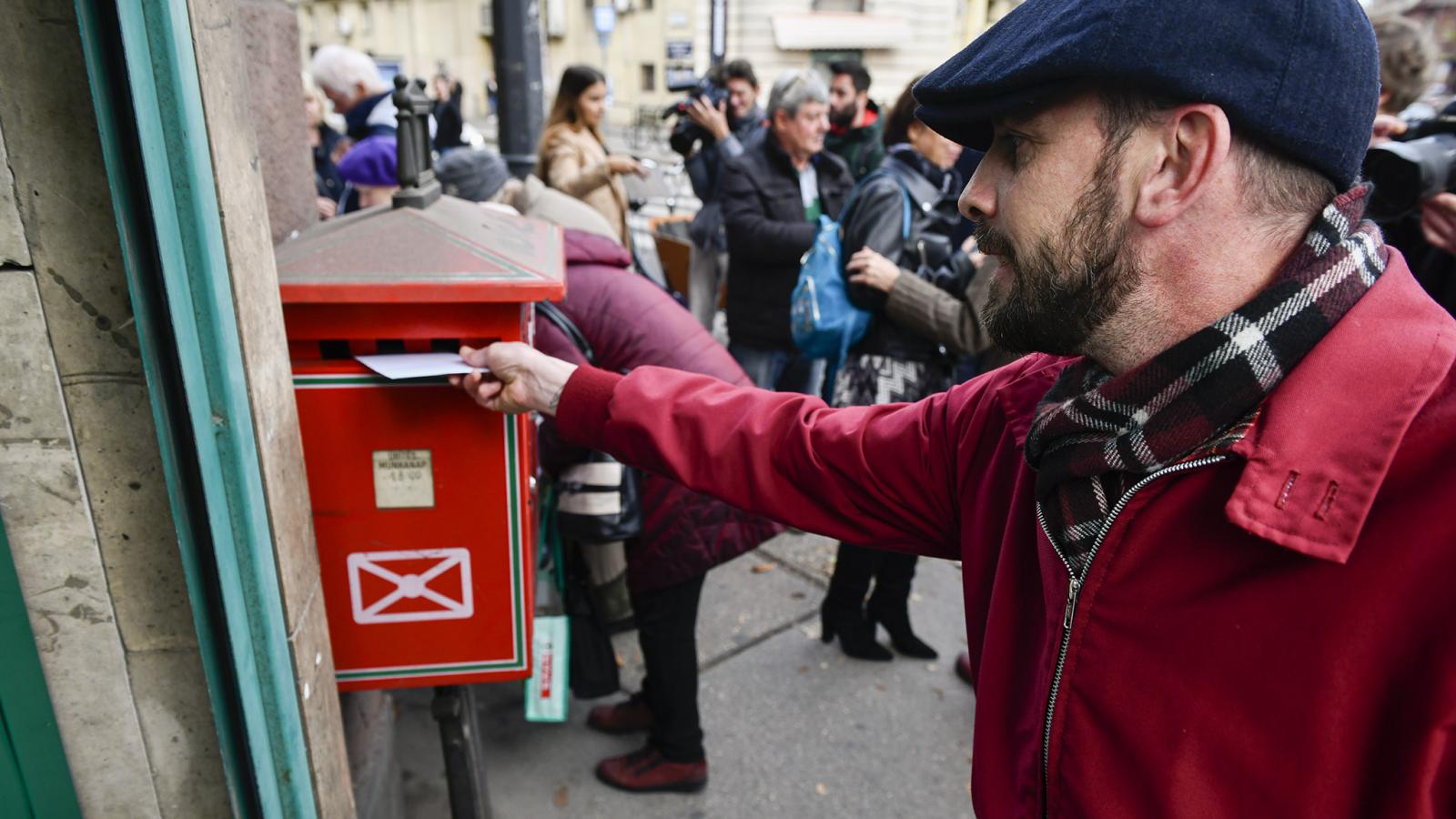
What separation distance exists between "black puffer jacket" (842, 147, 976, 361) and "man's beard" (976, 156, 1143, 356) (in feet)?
6.13

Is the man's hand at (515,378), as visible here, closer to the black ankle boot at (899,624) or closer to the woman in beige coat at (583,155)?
the black ankle boot at (899,624)

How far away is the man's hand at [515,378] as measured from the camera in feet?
5.44

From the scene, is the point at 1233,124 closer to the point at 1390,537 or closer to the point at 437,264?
the point at 1390,537

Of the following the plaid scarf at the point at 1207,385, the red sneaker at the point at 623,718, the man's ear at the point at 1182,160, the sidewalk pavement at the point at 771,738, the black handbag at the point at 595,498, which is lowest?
the sidewalk pavement at the point at 771,738

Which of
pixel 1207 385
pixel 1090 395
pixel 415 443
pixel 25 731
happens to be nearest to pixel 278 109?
pixel 415 443

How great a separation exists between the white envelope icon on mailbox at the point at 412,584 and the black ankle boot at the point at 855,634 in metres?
1.76

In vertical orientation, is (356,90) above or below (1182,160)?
below

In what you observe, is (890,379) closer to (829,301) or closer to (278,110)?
(829,301)

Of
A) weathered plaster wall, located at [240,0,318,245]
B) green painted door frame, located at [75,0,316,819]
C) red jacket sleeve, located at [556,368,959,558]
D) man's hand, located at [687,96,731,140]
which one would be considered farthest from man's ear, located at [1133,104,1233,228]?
man's hand, located at [687,96,731,140]

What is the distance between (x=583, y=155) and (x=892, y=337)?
7.09 feet

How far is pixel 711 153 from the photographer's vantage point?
5.20 m

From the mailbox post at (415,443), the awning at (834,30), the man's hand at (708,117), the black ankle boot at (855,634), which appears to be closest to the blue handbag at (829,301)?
the black ankle boot at (855,634)

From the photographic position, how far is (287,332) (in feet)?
5.39

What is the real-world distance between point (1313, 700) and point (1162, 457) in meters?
0.26
